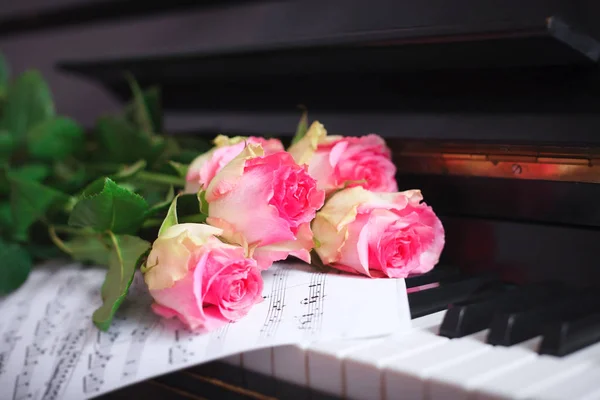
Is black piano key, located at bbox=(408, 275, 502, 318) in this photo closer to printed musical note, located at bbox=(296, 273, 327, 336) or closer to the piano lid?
printed musical note, located at bbox=(296, 273, 327, 336)

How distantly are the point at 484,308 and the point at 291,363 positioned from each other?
0.68 feet

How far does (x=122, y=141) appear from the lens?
0.98m

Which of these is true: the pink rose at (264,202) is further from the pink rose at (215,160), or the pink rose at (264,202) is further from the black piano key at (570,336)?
the black piano key at (570,336)

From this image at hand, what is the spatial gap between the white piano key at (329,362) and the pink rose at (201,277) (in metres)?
0.08

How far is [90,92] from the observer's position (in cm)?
153

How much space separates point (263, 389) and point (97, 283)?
297mm

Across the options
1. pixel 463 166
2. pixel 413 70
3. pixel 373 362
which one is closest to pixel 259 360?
pixel 373 362

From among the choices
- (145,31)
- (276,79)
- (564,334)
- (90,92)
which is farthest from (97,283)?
(90,92)

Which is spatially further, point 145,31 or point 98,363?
point 145,31

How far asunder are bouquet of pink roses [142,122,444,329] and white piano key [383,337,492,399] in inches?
5.2

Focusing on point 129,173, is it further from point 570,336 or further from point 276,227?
point 570,336

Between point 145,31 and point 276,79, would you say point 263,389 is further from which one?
point 145,31

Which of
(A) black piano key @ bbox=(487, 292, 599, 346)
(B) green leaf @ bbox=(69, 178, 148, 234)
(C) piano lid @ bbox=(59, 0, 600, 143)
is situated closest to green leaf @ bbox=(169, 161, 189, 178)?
(B) green leaf @ bbox=(69, 178, 148, 234)

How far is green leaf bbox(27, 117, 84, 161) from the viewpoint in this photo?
1018mm
